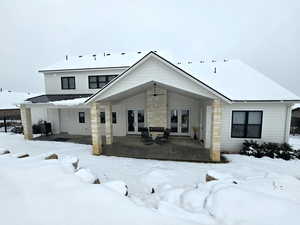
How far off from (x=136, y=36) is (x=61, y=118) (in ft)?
155

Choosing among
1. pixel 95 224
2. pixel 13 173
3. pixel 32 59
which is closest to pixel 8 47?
pixel 32 59

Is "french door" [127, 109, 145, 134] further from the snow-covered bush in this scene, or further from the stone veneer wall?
the snow-covered bush

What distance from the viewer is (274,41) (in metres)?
41.5

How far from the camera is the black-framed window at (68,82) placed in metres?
14.4

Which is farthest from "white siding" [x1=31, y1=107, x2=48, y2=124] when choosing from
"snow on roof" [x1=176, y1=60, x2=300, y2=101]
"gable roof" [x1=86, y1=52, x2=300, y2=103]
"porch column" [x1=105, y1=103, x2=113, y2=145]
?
"snow on roof" [x1=176, y1=60, x2=300, y2=101]

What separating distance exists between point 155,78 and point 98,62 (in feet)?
29.4

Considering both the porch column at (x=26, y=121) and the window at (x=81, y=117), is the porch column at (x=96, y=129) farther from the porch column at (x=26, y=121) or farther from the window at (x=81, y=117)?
the porch column at (x=26, y=121)

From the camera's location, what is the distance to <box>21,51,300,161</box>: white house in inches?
320

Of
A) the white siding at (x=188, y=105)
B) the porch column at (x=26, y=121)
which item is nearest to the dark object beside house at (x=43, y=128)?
the porch column at (x=26, y=121)

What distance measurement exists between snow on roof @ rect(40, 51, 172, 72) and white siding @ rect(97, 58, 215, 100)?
5651 mm

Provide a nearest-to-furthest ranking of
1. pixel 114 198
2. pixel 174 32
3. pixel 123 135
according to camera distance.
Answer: pixel 114 198
pixel 123 135
pixel 174 32

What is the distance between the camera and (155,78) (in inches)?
322

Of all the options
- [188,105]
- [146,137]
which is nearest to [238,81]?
[188,105]

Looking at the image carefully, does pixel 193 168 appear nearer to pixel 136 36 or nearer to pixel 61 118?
pixel 61 118
